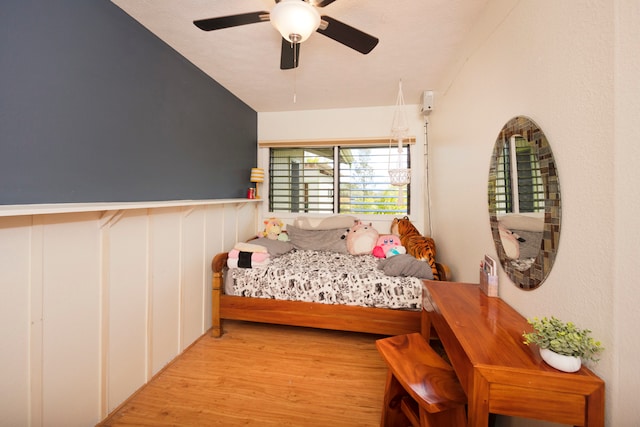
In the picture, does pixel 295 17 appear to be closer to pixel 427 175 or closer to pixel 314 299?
pixel 314 299

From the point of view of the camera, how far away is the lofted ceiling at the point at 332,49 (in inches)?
62.2

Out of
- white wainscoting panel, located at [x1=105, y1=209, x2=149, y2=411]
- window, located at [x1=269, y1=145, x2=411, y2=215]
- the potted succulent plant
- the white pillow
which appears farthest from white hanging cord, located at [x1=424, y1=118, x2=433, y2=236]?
white wainscoting panel, located at [x1=105, y1=209, x2=149, y2=411]

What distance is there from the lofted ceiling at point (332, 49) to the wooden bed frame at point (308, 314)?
177 centimetres

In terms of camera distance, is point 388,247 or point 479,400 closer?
point 479,400

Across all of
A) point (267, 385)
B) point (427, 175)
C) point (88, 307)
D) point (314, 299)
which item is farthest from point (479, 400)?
point (427, 175)

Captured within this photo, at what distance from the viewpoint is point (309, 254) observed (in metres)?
2.95

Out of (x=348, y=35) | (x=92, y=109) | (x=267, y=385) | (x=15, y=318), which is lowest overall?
(x=267, y=385)

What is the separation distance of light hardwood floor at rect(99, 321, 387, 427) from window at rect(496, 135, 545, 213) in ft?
4.66

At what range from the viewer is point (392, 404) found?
1.31 metres

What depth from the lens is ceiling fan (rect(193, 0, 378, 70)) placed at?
117 centimetres

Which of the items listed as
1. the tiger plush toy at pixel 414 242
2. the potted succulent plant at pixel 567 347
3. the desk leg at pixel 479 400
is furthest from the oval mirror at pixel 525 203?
the tiger plush toy at pixel 414 242

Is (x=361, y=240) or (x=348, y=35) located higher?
(x=348, y=35)

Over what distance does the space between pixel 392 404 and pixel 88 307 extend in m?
1.72

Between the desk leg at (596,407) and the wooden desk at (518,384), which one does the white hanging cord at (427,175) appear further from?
the desk leg at (596,407)
